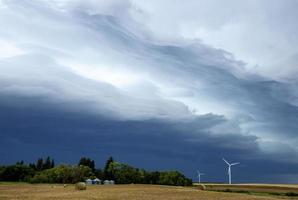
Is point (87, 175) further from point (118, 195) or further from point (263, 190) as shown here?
point (118, 195)

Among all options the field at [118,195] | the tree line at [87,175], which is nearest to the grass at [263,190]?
the field at [118,195]

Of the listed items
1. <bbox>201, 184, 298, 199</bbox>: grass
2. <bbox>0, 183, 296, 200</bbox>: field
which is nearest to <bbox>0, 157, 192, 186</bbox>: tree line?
<bbox>201, 184, 298, 199</bbox>: grass

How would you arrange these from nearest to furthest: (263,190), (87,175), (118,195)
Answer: (118,195)
(263,190)
(87,175)

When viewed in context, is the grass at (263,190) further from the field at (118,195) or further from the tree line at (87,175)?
the tree line at (87,175)

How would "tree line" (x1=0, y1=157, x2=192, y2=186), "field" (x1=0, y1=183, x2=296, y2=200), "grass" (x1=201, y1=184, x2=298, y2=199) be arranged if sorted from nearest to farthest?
"field" (x1=0, y1=183, x2=296, y2=200)
"grass" (x1=201, y1=184, x2=298, y2=199)
"tree line" (x1=0, y1=157, x2=192, y2=186)

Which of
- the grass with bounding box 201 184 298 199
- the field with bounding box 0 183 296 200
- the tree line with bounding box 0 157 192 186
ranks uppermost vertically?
the tree line with bounding box 0 157 192 186

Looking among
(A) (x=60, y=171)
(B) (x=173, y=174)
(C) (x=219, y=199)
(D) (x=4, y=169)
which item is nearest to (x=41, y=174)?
(A) (x=60, y=171)

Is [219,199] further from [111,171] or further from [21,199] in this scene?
[111,171]

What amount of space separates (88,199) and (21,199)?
274 inches

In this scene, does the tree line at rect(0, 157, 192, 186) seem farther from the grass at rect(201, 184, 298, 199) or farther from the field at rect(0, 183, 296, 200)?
the field at rect(0, 183, 296, 200)

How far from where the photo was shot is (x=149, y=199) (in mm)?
50250

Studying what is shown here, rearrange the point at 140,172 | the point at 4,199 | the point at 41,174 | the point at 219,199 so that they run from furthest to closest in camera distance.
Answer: the point at 140,172
the point at 41,174
the point at 219,199
the point at 4,199

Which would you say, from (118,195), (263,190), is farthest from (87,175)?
(118,195)

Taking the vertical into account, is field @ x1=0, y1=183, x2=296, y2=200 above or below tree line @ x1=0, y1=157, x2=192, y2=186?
below
